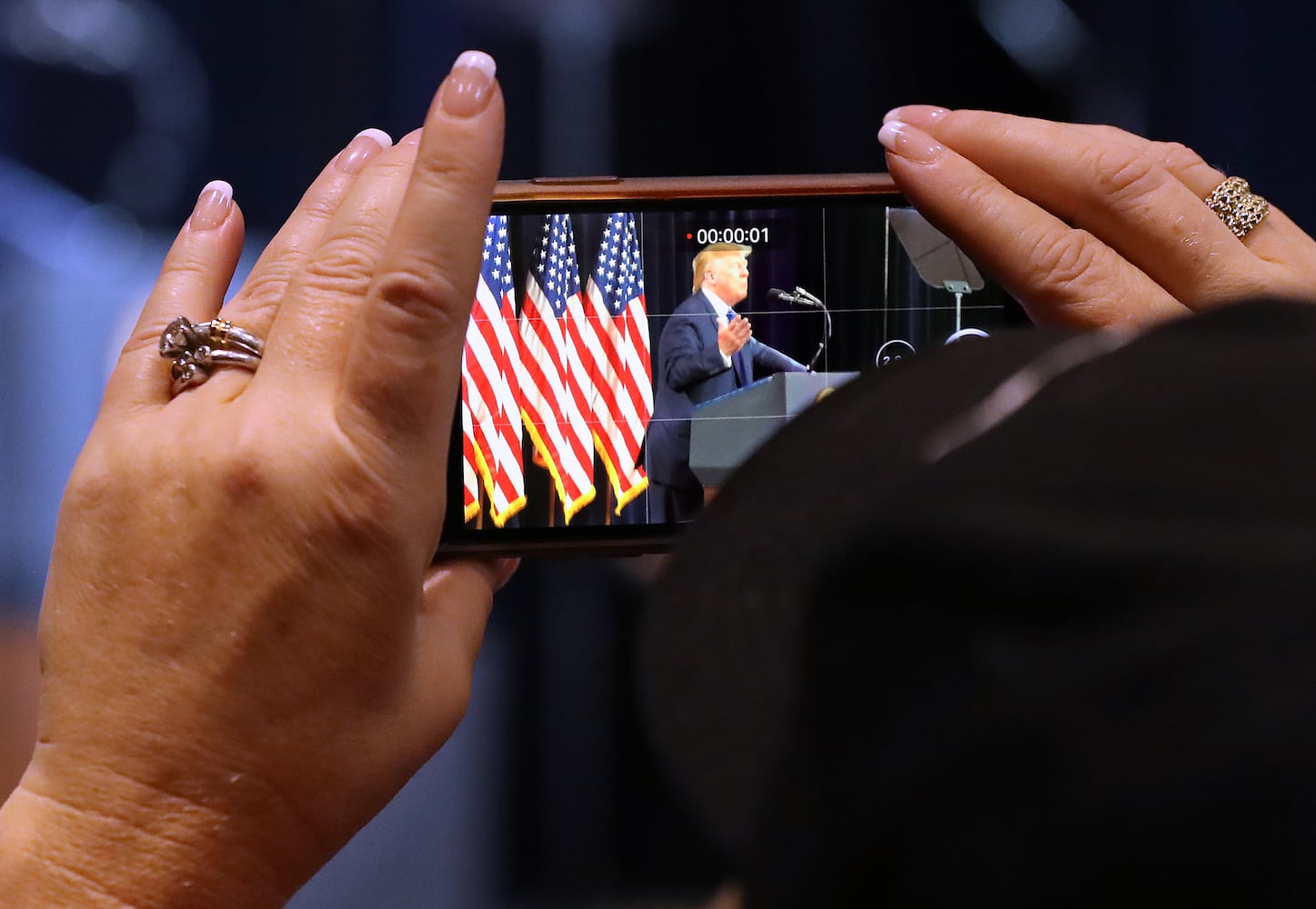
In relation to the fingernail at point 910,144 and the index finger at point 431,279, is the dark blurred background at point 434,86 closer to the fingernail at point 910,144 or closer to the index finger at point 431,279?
the fingernail at point 910,144

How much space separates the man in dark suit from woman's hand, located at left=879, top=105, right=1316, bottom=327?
13cm

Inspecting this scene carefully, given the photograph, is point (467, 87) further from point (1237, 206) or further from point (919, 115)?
point (1237, 206)

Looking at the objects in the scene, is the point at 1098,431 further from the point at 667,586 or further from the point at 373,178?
the point at 373,178

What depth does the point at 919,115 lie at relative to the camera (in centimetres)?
64

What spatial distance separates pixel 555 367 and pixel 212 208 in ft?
0.79

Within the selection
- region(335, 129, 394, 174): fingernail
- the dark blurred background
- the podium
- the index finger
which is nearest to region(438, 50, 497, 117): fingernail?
the index finger

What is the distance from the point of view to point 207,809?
45cm

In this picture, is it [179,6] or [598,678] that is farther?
[598,678]

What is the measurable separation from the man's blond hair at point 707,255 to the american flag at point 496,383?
0.42 feet

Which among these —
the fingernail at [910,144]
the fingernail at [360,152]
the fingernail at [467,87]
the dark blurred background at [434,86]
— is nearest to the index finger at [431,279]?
the fingernail at [467,87]

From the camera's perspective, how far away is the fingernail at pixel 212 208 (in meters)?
0.61

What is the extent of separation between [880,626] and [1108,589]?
0.11ft

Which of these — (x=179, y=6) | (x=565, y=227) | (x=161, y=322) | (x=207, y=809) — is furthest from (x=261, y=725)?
(x=179, y=6)

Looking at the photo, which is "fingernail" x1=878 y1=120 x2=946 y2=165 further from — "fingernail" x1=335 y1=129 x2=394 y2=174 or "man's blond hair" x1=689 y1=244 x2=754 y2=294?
"fingernail" x1=335 y1=129 x2=394 y2=174
